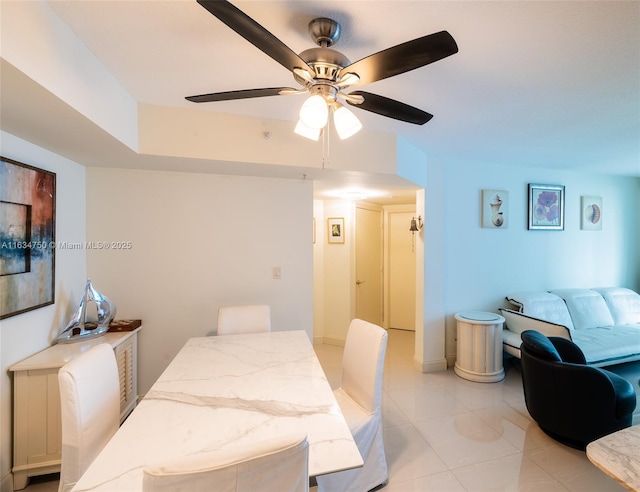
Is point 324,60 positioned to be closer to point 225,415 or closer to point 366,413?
point 225,415

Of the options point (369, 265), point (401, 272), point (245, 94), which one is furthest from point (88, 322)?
point (401, 272)

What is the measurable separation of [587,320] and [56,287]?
5.34 meters

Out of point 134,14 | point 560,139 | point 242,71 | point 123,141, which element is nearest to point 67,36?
point 134,14

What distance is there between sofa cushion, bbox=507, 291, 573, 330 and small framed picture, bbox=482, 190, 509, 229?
2.89ft

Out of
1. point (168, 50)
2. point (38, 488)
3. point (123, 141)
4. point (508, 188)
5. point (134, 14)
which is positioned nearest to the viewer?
point (134, 14)

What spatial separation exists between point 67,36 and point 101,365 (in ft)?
4.96

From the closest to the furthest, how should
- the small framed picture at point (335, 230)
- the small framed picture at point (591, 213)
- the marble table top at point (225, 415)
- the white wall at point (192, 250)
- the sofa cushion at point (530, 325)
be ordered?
the marble table top at point (225, 415), the white wall at point (192, 250), the sofa cushion at point (530, 325), the small framed picture at point (591, 213), the small framed picture at point (335, 230)

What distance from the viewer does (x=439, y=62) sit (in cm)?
155

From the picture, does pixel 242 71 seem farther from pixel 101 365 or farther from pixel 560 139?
pixel 560 139

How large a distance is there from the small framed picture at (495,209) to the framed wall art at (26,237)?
13.5 feet

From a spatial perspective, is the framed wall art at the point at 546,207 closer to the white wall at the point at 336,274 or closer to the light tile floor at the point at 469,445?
the light tile floor at the point at 469,445

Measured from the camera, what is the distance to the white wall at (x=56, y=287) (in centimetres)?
164

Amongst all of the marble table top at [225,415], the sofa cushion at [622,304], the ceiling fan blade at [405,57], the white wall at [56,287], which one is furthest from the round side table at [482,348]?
the white wall at [56,287]

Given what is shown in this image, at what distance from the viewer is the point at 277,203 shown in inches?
110
